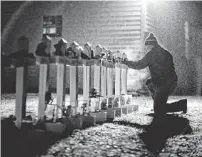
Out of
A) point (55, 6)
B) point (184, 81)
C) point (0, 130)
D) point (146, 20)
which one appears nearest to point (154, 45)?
point (0, 130)

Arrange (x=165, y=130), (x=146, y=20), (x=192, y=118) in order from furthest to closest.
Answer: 1. (x=146, y=20)
2. (x=192, y=118)
3. (x=165, y=130)

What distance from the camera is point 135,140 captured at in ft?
13.4

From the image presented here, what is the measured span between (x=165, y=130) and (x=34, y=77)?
38.5 ft

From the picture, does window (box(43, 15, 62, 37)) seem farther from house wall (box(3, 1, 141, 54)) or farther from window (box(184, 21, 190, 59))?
window (box(184, 21, 190, 59))

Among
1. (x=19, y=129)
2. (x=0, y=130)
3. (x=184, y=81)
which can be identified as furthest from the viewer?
(x=184, y=81)

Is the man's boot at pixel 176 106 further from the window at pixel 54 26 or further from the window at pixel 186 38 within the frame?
the window at pixel 54 26

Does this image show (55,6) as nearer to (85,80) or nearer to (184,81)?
(184,81)

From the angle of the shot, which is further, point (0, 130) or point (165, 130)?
point (165, 130)

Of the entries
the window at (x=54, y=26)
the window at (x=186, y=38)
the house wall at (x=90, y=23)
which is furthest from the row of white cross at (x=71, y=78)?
the window at (x=186, y=38)

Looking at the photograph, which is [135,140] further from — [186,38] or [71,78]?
[186,38]

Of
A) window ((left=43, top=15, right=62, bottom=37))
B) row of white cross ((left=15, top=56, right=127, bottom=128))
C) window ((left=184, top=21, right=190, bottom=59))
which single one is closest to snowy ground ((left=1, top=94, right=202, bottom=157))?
row of white cross ((left=15, top=56, right=127, bottom=128))

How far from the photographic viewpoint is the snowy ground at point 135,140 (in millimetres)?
3443

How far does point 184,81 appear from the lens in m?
15.0

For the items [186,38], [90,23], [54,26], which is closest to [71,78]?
[90,23]
